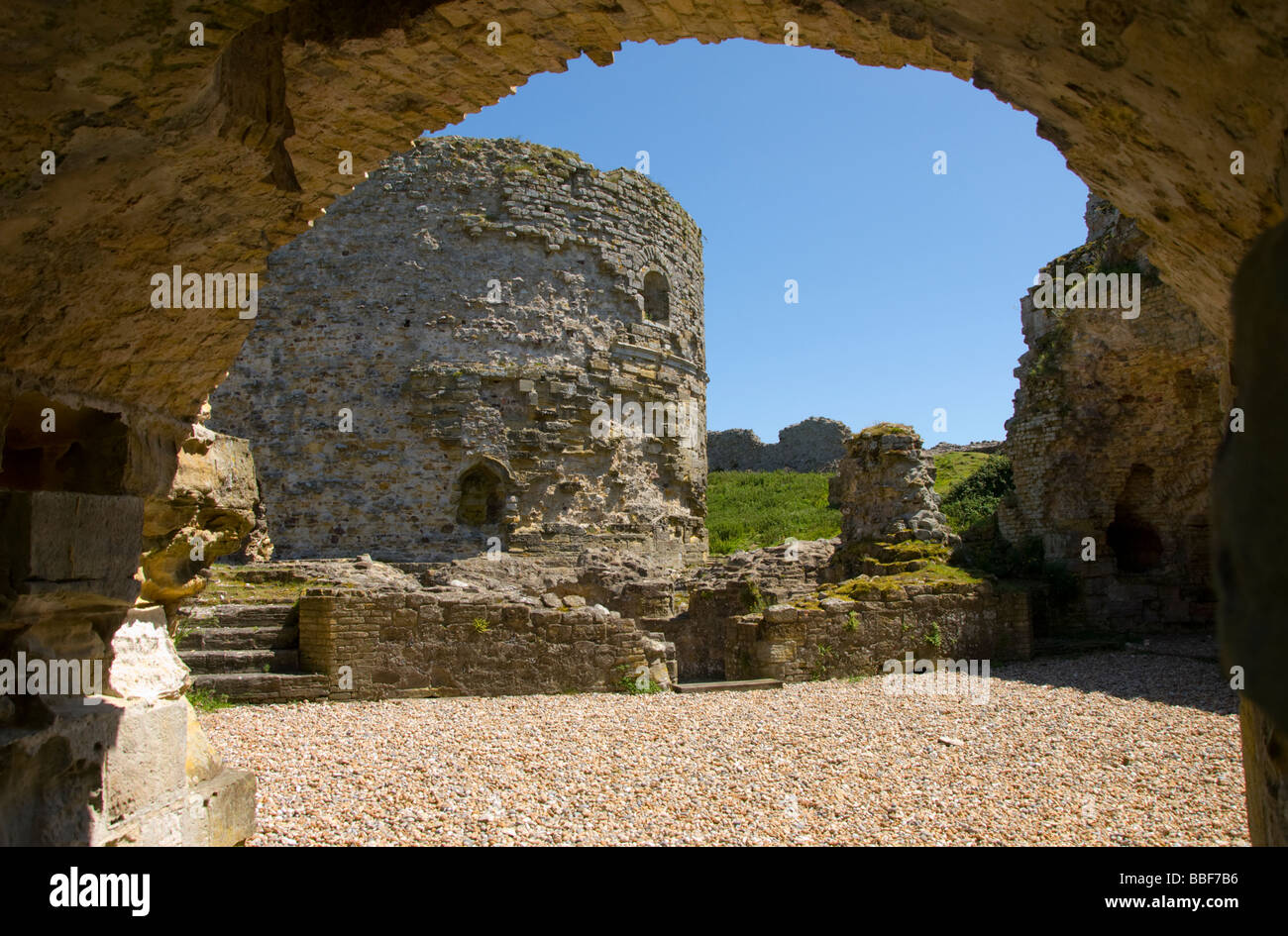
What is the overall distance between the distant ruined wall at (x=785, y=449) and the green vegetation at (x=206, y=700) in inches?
1110

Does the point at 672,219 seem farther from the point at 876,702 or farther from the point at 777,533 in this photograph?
the point at 876,702

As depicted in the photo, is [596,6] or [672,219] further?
[672,219]

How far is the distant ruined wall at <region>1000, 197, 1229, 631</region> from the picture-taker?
1239cm

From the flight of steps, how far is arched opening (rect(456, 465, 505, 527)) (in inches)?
172

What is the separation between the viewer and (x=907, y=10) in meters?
2.62

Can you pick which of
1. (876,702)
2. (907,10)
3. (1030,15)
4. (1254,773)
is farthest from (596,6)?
(876,702)

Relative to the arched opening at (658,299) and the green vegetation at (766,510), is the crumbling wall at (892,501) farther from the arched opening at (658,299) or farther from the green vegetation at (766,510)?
the green vegetation at (766,510)

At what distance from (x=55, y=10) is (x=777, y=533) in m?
20.0

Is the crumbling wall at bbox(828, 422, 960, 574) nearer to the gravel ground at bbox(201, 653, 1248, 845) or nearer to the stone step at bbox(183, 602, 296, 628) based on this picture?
the gravel ground at bbox(201, 653, 1248, 845)

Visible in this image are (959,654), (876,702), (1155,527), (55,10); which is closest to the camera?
(55,10)

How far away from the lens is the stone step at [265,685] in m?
8.00

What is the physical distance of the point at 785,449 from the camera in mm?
36094

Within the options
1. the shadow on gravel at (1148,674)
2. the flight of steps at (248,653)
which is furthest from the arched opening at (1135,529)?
the flight of steps at (248,653)
